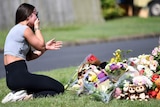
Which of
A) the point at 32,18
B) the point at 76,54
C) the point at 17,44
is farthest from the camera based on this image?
the point at 76,54

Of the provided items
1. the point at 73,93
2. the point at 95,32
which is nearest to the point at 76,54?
the point at 95,32

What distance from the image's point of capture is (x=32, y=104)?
6.34 metres

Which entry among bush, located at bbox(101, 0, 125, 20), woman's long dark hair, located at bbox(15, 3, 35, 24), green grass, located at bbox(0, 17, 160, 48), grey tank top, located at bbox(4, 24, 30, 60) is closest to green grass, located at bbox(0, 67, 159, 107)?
grey tank top, located at bbox(4, 24, 30, 60)

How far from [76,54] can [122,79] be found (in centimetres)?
799

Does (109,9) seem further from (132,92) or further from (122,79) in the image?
(132,92)

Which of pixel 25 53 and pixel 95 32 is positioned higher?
pixel 25 53

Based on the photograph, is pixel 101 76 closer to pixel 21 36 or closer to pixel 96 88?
pixel 96 88

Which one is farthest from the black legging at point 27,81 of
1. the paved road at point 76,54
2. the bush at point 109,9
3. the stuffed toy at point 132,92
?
the bush at point 109,9

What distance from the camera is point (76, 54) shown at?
14555mm

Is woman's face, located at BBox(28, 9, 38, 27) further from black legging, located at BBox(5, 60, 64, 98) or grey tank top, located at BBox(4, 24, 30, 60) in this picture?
black legging, located at BBox(5, 60, 64, 98)

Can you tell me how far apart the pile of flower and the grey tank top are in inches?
34.9

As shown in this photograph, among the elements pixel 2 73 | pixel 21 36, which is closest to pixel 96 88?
pixel 21 36

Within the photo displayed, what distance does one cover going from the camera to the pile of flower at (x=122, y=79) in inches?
255

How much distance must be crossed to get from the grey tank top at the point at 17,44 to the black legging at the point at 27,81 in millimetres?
126
